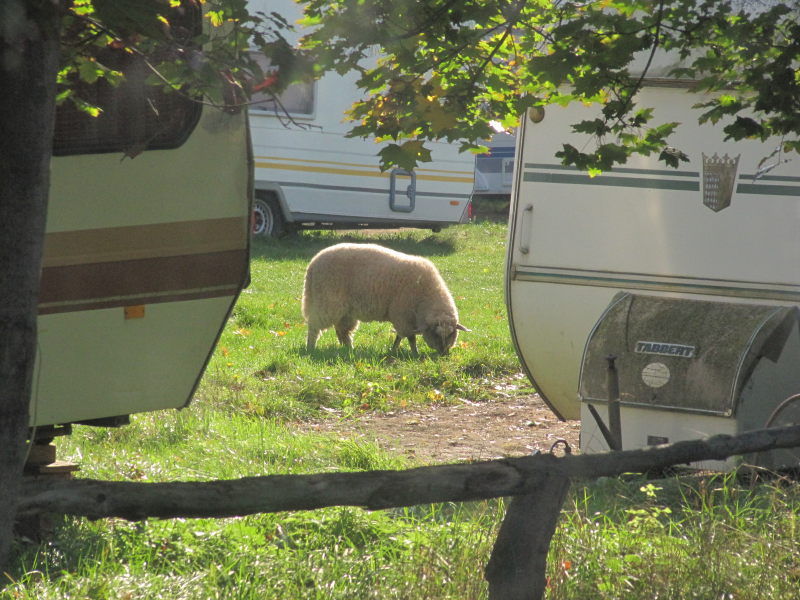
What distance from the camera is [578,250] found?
7.34 meters

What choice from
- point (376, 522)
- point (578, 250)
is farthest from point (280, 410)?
point (376, 522)

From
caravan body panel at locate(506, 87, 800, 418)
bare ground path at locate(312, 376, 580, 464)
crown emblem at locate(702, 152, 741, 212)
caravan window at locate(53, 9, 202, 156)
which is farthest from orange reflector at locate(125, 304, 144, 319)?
crown emblem at locate(702, 152, 741, 212)

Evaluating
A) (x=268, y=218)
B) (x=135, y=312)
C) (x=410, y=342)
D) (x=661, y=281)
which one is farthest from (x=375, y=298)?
(x=268, y=218)

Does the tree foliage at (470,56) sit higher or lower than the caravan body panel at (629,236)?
higher

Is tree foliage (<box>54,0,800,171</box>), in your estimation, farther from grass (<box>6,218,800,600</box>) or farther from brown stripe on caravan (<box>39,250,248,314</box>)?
grass (<box>6,218,800,600</box>)

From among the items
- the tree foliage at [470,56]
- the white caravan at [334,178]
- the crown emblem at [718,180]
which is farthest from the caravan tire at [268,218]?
the tree foliage at [470,56]

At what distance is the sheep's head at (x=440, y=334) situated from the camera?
445 inches

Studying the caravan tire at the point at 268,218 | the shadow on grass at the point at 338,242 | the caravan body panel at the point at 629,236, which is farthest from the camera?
the caravan tire at the point at 268,218

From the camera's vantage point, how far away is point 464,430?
829cm

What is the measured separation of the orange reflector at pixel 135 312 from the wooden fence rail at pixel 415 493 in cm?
206

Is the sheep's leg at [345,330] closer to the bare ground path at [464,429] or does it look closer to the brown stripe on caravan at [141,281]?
the bare ground path at [464,429]

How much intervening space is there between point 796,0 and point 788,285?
10.3 ft

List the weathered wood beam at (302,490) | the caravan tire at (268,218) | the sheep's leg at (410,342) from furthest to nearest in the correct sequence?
the caravan tire at (268,218) < the sheep's leg at (410,342) < the weathered wood beam at (302,490)

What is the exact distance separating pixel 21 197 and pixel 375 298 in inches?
357
